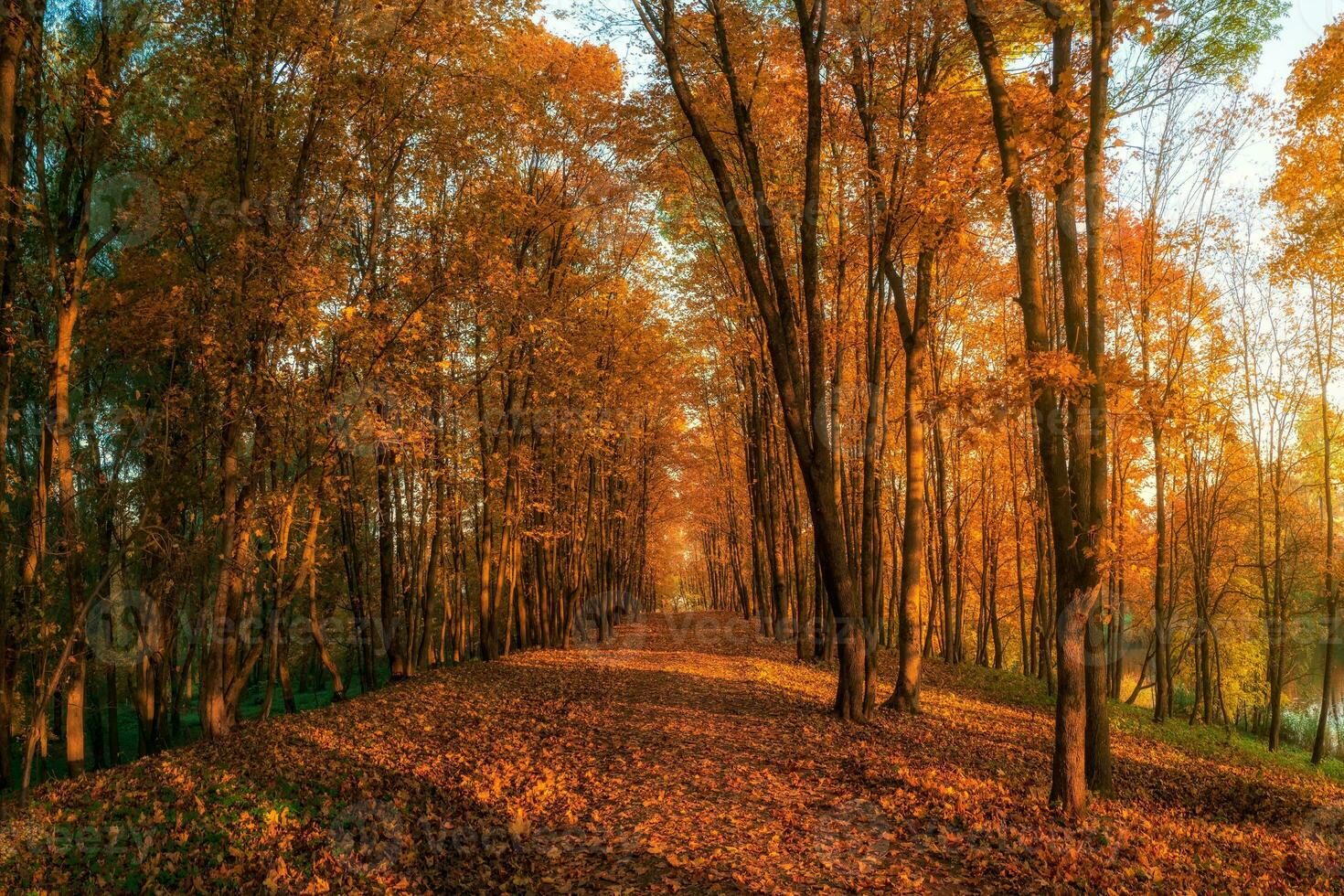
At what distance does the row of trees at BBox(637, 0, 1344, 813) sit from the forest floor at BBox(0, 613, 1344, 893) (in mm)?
1359

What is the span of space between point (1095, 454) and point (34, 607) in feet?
47.9

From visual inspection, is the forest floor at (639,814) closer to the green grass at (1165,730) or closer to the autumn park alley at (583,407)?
the autumn park alley at (583,407)

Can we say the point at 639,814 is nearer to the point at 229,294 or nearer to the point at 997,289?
the point at 229,294

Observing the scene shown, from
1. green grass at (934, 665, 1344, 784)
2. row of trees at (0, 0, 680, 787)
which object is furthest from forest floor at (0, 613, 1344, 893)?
green grass at (934, 665, 1344, 784)

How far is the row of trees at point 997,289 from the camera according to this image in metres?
6.99

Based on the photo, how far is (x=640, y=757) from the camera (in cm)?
814

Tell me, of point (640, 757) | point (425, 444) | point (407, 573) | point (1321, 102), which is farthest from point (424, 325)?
point (1321, 102)

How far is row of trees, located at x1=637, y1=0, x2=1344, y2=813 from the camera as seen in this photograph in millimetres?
6988

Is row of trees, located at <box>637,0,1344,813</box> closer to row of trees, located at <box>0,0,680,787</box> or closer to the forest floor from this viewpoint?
the forest floor

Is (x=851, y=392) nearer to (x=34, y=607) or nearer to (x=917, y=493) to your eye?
(x=917, y=493)

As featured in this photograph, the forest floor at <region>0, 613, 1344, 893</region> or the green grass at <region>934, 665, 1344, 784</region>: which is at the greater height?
the forest floor at <region>0, 613, 1344, 893</region>

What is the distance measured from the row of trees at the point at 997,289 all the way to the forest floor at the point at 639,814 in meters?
1.36

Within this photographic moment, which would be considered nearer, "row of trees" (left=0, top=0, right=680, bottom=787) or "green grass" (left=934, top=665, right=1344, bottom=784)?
"row of trees" (left=0, top=0, right=680, bottom=787)

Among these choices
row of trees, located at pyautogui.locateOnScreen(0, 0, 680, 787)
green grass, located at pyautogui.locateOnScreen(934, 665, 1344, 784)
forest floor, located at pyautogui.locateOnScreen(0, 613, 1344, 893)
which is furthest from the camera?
green grass, located at pyautogui.locateOnScreen(934, 665, 1344, 784)
